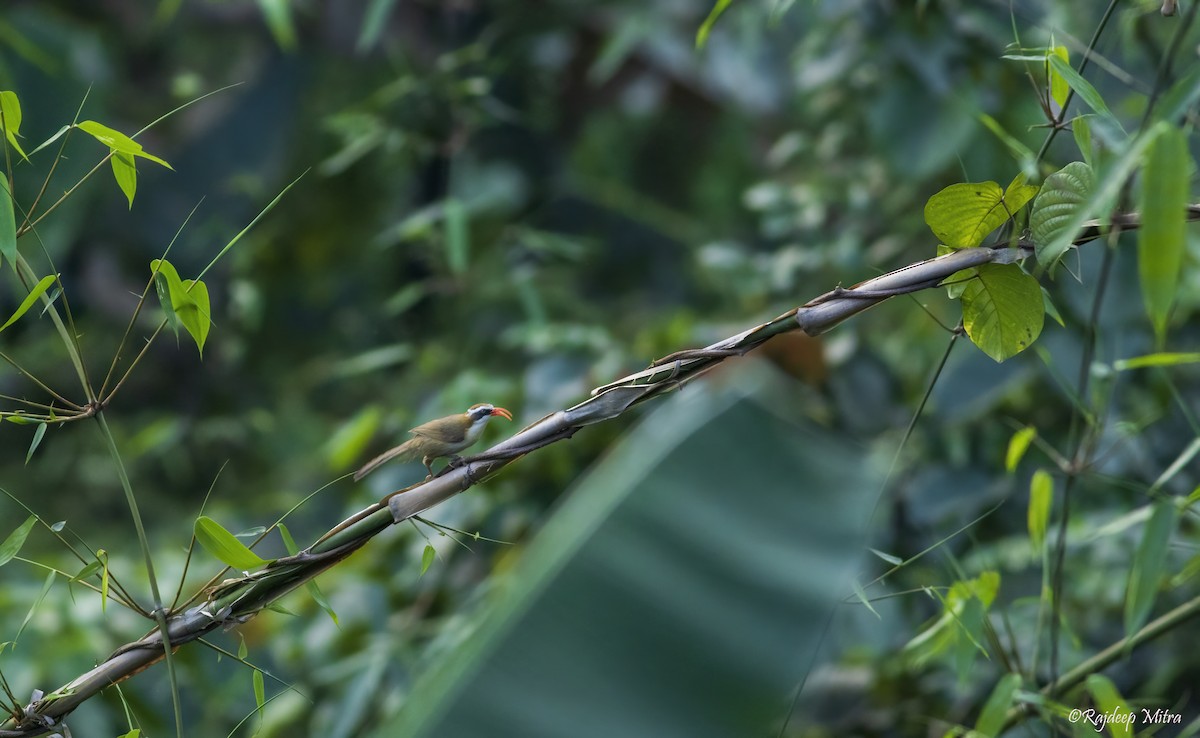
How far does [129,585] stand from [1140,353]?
1.67 m

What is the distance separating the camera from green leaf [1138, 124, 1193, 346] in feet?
1.37

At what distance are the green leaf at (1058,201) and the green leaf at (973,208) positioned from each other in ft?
0.05

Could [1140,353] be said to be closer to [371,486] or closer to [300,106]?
[371,486]

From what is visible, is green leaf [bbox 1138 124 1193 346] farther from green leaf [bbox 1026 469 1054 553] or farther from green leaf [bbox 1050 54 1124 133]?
green leaf [bbox 1026 469 1054 553]

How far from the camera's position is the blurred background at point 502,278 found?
146 cm

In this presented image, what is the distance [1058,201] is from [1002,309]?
2.9 inches

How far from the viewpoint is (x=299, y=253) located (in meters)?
2.62

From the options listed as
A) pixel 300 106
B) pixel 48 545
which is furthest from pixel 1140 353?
pixel 48 545

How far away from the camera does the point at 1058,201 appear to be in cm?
59

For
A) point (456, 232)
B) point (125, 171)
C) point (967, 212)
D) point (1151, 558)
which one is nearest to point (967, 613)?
point (1151, 558)

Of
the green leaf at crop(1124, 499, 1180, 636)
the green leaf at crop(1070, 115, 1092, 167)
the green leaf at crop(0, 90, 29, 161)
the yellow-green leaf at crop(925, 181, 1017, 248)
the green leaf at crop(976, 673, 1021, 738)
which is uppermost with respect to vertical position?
the green leaf at crop(0, 90, 29, 161)

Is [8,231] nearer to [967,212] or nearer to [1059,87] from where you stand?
[967,212]

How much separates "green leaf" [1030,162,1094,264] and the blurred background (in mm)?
328

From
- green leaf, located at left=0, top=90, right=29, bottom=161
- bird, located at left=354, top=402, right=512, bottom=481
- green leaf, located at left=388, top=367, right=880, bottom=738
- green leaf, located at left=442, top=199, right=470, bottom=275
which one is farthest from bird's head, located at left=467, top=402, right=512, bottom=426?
green leaf, located at left=442, top=199, right=470, bottom=275
